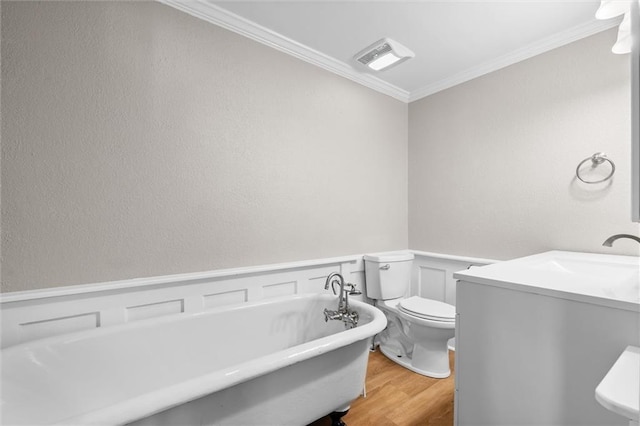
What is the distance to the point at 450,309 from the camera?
2057 millimetres

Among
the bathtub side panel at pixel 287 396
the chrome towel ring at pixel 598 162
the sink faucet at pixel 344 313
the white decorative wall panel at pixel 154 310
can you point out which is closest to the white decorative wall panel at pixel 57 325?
the white decorative wall panel at pixel 154 310

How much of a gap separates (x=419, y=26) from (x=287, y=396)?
2.29 metres

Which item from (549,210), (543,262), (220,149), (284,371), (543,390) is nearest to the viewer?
(543,390)

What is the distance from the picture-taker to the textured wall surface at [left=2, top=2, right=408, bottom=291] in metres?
1.28

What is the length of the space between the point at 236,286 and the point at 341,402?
911 millimetres

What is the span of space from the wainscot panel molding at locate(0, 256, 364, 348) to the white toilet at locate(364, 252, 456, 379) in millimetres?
555

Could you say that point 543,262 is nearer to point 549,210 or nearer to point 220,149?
point 549,210

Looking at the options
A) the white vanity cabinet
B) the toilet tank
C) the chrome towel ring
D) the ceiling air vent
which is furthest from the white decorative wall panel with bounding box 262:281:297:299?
the chrome towel ring

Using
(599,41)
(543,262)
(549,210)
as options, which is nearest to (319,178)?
(543,262)

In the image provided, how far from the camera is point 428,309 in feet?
6.73

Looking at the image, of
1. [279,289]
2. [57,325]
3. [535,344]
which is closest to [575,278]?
[535,344]

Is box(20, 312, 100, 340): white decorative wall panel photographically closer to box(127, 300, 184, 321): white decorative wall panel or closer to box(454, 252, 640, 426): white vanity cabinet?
box(127, 300, 184, 321): white decorative wall panel

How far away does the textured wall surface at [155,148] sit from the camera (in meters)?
1.28

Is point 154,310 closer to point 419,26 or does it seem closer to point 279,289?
point 279,289
